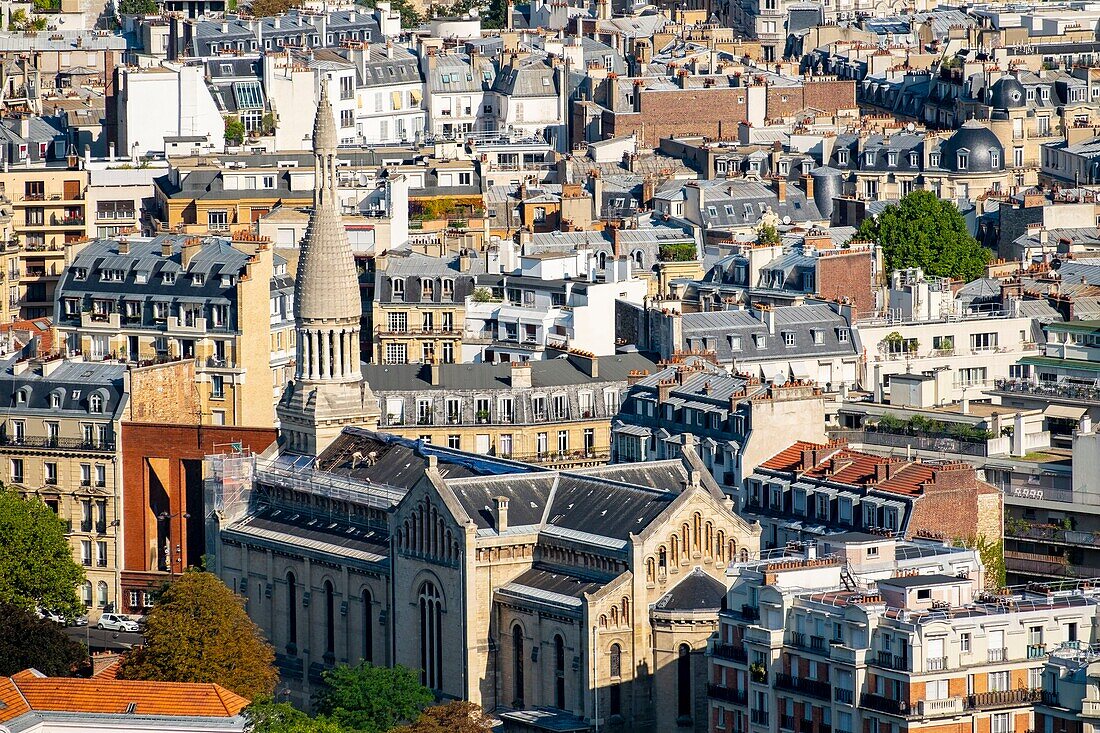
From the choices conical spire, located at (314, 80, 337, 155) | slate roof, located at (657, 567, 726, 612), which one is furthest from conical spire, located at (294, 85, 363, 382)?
slate roof, located at (657, 567, 726, 612)

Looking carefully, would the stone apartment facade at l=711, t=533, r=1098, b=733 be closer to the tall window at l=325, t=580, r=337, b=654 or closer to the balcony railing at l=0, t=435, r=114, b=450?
the tall window at l=325, t=580, r=337, b=654

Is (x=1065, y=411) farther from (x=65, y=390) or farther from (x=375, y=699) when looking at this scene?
(x=65, y=390)

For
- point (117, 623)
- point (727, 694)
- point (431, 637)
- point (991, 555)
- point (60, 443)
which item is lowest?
point (117, 623)

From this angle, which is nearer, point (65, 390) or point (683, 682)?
point (683, 682)

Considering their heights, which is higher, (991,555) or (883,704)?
(991,555)

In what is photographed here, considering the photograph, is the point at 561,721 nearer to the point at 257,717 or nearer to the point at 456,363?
the point at 257,717

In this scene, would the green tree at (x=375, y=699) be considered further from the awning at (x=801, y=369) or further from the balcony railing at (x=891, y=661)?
the awning at (x=801, y=369)

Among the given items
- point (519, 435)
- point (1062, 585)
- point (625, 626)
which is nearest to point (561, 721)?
point (625, 626)

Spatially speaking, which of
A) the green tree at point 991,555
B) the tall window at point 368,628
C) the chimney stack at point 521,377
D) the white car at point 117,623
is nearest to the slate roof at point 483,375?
the chimney stack at point 521,377

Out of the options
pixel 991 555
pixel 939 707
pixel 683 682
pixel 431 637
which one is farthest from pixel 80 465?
pixel 939 707
